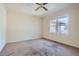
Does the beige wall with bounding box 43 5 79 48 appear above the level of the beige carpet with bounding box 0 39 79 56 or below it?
above

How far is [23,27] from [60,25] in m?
0.83

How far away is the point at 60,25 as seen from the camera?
2029mm

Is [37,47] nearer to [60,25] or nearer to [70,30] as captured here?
[60,25]

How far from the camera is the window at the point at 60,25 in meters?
2.02

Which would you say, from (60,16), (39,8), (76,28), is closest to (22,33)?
(39,8)

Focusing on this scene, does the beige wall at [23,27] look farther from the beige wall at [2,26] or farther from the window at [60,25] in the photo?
the window at [60,25]

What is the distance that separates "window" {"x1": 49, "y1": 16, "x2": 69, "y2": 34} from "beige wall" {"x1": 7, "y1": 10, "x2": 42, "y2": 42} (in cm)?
31

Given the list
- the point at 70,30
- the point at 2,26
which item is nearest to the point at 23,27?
the point at 2,26

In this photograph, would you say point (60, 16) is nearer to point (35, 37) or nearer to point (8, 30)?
point (35, 37)

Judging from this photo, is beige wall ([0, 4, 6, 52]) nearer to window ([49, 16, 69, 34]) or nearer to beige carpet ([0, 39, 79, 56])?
beige carpet ([0, 39, 79, 56])

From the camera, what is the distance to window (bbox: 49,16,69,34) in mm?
2016

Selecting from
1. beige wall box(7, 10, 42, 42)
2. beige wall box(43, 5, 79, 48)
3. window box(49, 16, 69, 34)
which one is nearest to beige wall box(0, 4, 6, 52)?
beige wall box(7, 10, 42, 42)

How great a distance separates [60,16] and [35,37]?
751 mm

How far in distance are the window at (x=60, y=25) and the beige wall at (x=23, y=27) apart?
31cm
